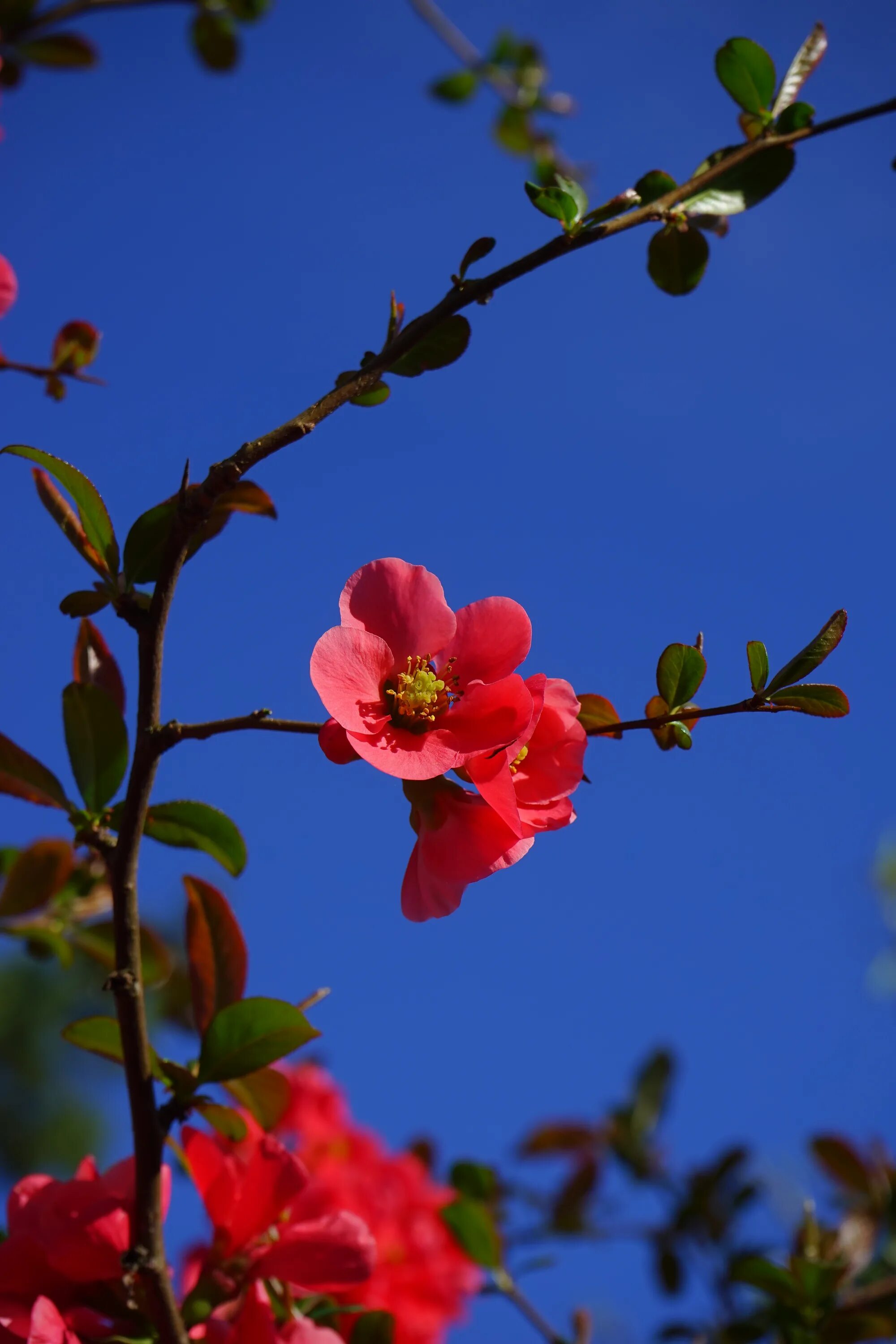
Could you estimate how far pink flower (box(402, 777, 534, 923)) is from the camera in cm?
64

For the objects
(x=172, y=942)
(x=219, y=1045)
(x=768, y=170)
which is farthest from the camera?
(x=172, y=942)

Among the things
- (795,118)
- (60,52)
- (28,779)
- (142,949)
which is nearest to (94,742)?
(28,779)

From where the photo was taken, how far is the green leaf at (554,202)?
2.40 feet

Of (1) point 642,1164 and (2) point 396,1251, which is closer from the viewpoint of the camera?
(2) point 396,1251

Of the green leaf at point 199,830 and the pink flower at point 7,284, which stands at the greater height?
the pink flower at point 7,284

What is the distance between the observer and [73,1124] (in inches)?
270

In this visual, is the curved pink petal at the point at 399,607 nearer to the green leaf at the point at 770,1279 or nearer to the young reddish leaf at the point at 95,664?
the young reddish leaf at the point at 95,664

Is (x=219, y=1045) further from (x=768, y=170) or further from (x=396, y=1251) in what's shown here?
(x=396, y=1251)

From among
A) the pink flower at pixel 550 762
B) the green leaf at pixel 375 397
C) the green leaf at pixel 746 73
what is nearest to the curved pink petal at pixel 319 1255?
the pink flower at pixel 550 762

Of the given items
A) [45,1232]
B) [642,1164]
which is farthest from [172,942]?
[45,1232]

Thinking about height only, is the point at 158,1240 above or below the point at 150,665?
below

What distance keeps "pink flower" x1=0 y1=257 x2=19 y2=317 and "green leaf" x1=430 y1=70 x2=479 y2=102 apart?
51.5 inches

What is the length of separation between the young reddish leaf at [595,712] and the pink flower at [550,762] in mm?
57

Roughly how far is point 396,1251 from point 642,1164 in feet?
1.78
